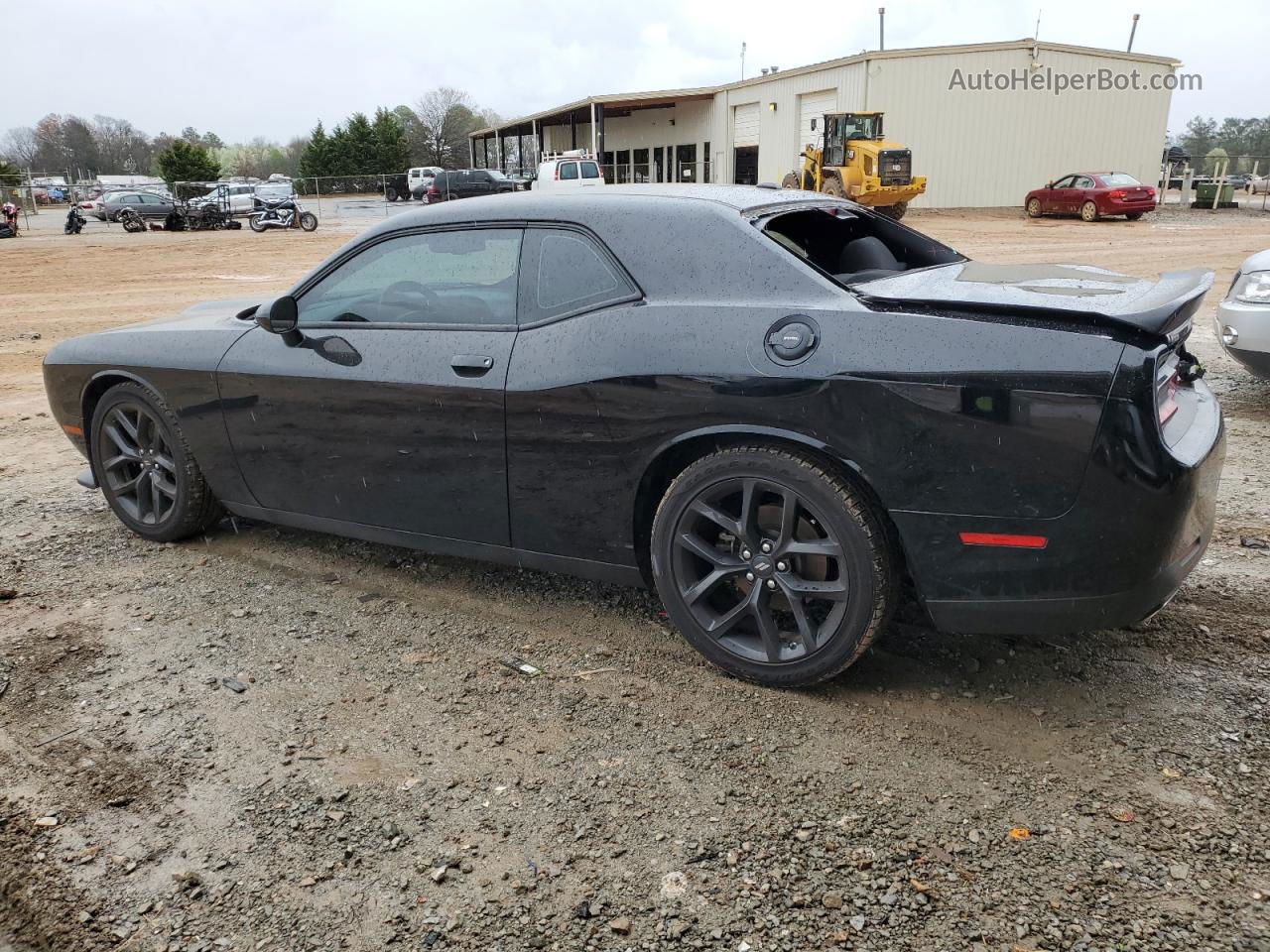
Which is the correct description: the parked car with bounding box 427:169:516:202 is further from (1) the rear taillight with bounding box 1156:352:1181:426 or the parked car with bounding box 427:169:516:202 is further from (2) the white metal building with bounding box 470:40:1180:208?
(1) the rear taillight with bounding box 1156:352:1181:426

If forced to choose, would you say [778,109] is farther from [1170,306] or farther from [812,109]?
[1170,306]

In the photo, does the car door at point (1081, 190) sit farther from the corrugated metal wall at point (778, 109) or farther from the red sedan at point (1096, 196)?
the corrugated metal wall at point (778, 109)

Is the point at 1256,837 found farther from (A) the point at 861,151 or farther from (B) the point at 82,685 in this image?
(A) the point at 861,151

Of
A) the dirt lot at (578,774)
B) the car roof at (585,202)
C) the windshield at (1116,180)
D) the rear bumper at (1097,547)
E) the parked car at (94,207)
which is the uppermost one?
the parked car at (94,207)

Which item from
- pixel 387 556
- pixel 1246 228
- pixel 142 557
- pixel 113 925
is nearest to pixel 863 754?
pixel 113 925

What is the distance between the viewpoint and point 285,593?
13.1 ft

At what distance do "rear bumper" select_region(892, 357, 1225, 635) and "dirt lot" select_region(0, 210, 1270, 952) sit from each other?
1.34 feet

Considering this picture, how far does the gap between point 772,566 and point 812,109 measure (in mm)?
36338

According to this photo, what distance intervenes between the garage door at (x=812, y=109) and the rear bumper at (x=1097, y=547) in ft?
114

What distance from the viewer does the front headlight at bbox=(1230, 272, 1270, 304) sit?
5664 millimetres

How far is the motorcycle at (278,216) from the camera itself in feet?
103

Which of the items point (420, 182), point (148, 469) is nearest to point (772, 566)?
point (148, 469)

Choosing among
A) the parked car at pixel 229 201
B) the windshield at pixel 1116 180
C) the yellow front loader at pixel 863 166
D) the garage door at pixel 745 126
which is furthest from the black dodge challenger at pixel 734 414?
the garage door at pixel 745 126

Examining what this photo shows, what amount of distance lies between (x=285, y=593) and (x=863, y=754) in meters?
2.48
